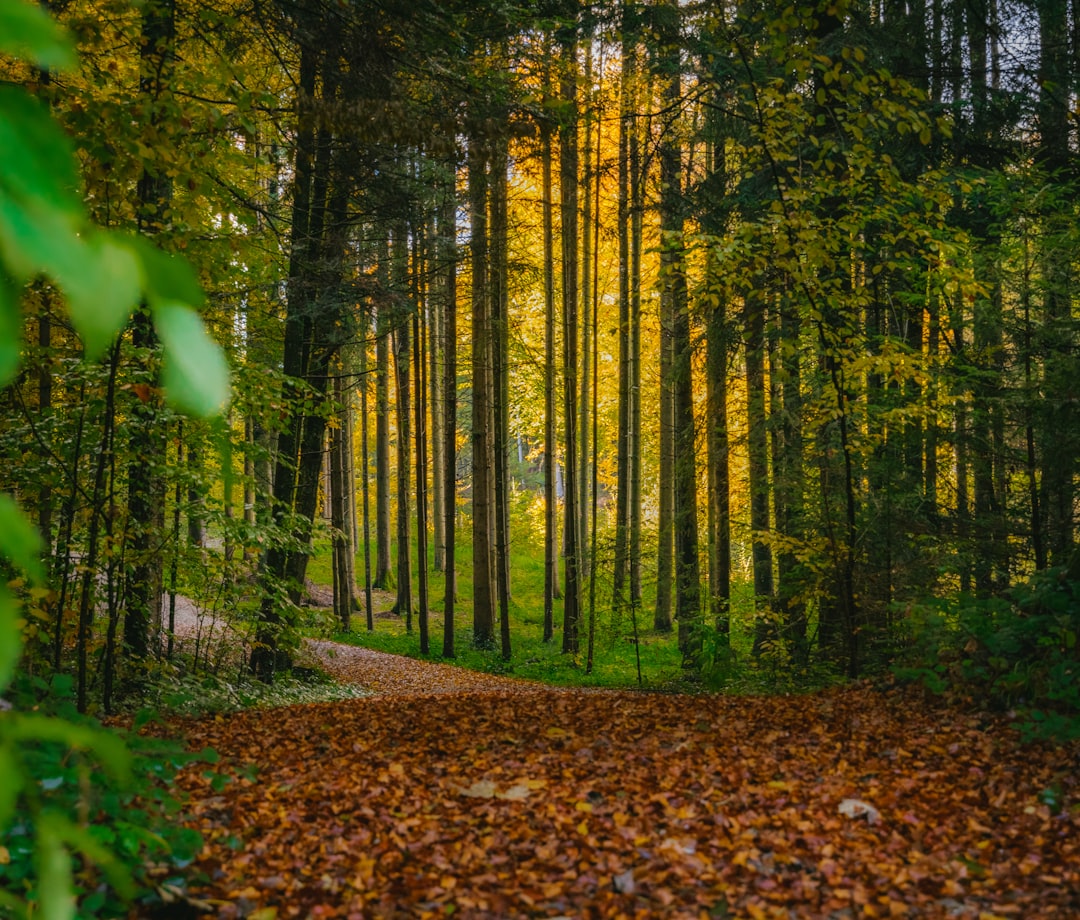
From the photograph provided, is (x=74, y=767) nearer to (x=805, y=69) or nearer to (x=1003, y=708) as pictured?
(x=1003, y=708)

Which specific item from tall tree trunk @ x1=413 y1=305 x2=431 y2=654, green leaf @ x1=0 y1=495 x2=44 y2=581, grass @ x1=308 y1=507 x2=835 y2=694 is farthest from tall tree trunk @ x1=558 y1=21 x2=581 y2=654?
green leaf @ x1=0 y1=495 x2=44 y2=581

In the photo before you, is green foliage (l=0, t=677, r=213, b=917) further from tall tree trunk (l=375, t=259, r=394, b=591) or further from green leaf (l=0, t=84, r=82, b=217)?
tall tree trunk (l=375, t=259, r=394, b=591)

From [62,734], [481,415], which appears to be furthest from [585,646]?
[62,734]

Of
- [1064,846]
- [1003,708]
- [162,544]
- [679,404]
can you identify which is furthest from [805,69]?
[679,404]

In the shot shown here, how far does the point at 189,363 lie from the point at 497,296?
1440 centimetres

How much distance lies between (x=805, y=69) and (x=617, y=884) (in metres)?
5.49

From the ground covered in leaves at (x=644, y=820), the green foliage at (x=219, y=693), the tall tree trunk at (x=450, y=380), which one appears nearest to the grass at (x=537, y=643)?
the tall tree trunk at (x=450, y=380)

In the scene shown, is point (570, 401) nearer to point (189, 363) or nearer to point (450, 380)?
point (450, 380)

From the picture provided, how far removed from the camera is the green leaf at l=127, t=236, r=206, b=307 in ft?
2.18

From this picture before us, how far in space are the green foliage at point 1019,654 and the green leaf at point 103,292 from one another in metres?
5.11

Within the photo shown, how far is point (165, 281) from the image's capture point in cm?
68

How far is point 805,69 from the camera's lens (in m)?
5.56

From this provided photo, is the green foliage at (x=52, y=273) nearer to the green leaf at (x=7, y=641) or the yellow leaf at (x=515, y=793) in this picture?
the green leaf at (x=7, y=641)

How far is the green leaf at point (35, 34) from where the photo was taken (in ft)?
2.04
